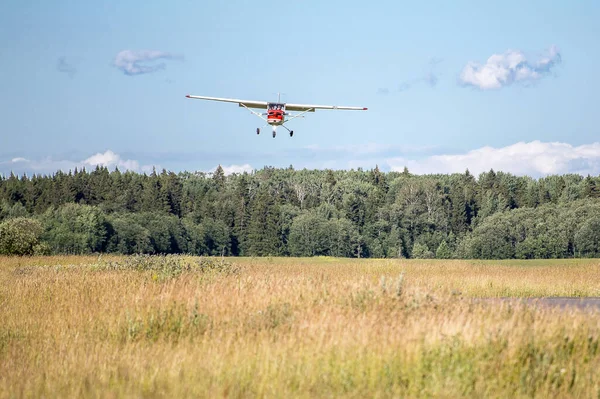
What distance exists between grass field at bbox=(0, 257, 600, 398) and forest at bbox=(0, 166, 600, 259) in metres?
91.1

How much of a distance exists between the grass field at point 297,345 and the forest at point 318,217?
91.1 m

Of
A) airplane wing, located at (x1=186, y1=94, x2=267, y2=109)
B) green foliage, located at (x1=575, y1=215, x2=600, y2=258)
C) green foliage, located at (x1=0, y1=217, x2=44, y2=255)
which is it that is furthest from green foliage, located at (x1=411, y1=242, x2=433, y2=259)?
airplane wing, located at (x1=186, y1=94, x2=267, y2=109)

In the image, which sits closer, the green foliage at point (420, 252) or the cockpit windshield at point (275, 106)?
the cockpit windshield at point (275, 106)

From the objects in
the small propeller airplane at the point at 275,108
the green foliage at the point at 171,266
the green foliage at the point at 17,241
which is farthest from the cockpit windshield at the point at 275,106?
the green foliage at the point at 17,241

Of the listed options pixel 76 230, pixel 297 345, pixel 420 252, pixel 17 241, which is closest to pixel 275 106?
pixel 17 241

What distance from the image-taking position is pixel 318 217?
5507 inches

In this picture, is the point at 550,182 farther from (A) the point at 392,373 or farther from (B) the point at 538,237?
(A) the point at 392,373

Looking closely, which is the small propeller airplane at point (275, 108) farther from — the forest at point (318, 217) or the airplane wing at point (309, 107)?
the forest at point (318, 217)

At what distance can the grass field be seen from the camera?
1127cm

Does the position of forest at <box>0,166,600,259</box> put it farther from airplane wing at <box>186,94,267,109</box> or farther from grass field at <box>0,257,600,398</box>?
grass field at <box>0,257,600,398</box>

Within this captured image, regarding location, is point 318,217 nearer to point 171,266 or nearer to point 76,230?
point 76,230

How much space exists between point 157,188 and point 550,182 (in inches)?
3205

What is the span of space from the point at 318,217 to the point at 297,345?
12696 centimetres

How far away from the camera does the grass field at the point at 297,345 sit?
11273 millimetres
